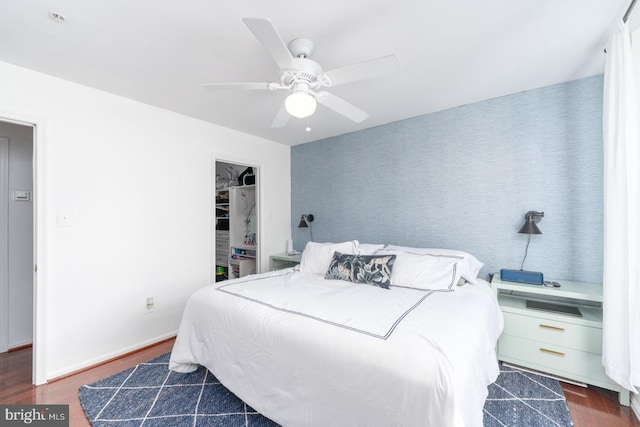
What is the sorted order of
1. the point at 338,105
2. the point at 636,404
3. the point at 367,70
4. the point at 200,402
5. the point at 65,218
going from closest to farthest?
the point at 367,70
the point at 636,404
the point at 200,402
the point at 338,105
the point at 65,218

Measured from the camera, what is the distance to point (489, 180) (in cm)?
273

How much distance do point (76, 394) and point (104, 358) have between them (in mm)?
495

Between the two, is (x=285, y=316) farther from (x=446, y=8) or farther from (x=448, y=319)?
(x=446, y=8)

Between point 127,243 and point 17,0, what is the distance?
6.02 ft

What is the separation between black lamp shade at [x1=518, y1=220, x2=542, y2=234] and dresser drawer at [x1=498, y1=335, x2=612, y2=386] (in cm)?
85

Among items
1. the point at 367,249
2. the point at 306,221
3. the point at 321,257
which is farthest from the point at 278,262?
the point at 367,249

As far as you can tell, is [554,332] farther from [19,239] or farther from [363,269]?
[19,239]

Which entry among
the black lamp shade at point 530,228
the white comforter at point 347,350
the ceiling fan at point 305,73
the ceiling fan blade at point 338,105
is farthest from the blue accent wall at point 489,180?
the ceiling fan at point 305,73

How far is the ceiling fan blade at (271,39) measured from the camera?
1.20m

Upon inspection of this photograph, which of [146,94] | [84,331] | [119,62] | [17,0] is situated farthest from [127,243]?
[17,0]

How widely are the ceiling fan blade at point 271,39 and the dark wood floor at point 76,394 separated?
2.41m

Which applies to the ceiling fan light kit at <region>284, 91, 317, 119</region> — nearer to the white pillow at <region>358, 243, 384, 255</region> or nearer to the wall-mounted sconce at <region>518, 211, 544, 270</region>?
the white pillow at <region>358, 243, 384, 255</region>

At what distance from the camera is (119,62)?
79.0 inches

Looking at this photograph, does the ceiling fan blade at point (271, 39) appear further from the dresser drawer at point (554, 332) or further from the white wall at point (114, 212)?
the dresser drawer at point (554, 332)
